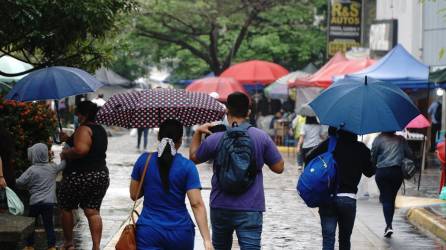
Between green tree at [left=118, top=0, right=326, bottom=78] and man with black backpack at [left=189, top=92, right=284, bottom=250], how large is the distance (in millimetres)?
30518

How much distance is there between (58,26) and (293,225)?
14.4 feet

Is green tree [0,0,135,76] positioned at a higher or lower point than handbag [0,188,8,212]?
higher

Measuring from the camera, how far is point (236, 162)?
23.8 feet

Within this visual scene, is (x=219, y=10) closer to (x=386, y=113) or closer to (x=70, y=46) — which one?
(x=70, y=46)

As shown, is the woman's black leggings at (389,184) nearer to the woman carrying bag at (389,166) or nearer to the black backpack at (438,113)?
the woman carrying bag at (389,166)

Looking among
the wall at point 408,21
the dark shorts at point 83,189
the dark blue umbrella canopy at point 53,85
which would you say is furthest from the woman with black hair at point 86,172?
the wall at point 408,21

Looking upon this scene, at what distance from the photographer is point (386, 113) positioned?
8.92m

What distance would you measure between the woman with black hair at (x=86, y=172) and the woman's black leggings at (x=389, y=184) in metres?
3.87

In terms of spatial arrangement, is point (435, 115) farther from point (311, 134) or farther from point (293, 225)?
point (293, 225)

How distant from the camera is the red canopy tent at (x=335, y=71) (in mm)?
25547

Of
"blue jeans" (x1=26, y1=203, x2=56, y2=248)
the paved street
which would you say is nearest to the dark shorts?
"blue jeans" (x1=26, y1=203, x2=56, y2=248)

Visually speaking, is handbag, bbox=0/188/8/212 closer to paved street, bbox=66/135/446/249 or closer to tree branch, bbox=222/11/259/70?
paved street, bbox=66/135/446/249

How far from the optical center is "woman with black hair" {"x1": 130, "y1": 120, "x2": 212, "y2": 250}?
6691 millimetres

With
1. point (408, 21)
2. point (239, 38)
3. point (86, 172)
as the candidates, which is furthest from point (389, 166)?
point (239, 38)
